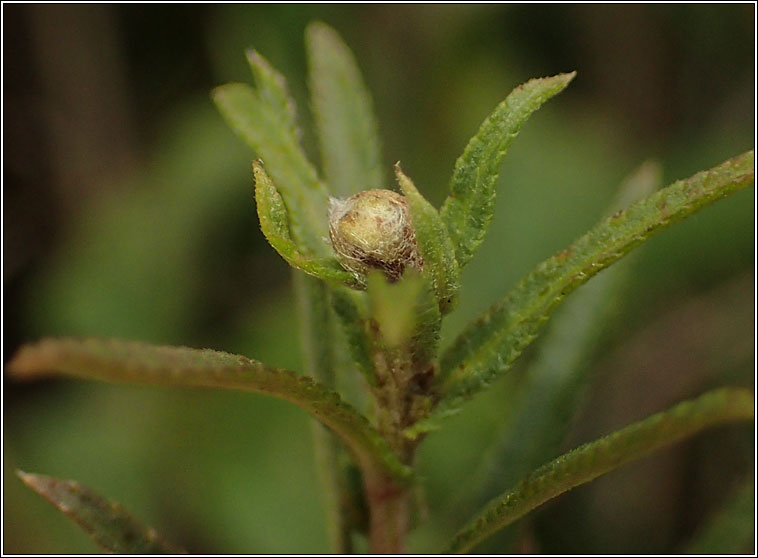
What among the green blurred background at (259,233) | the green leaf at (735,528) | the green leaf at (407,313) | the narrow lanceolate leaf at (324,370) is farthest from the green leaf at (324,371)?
the green blurred background at (259,233)

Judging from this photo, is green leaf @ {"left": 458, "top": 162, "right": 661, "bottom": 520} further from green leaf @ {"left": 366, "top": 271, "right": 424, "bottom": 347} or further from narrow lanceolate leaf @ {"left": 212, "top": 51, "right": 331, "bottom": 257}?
green leaf @ {"left": 366, "top": 271, "right": 424, "bottom": 347}

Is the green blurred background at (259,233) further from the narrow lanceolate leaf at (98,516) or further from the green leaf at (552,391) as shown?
the narrow lanceolate leaf at (98,516)

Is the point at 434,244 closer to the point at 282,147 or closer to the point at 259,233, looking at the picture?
the point at 282,147

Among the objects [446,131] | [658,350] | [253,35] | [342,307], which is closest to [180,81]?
[253,35]

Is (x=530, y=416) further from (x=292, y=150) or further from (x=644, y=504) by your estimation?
(x=644, y=504)

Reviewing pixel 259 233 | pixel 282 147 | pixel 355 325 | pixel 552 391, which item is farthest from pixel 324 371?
pixel 259 233
